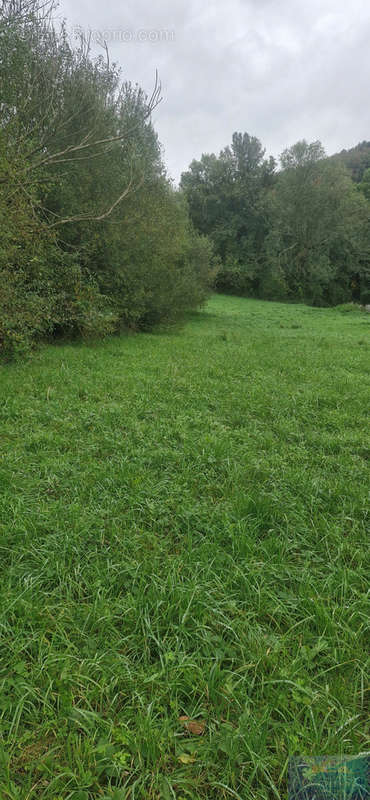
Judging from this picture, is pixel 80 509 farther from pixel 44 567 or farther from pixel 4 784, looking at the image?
pixel 4 784

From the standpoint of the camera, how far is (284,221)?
38.2 meters

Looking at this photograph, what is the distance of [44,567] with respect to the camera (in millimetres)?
2299

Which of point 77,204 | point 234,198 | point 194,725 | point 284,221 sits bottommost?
point 194,725

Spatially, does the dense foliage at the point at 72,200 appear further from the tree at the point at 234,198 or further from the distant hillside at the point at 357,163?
the distant hillside at the point at 357,163

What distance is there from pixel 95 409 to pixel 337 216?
4108 cm

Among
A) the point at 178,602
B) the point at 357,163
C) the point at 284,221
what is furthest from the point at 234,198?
the point at 178,602

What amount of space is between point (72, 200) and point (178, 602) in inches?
434

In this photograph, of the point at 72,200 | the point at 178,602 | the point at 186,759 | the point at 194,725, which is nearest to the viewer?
the point at 186,759

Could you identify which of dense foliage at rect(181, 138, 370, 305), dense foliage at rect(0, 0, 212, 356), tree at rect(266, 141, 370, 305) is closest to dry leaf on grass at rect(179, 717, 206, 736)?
dense foliage at rect(0, 0, 212, 356)

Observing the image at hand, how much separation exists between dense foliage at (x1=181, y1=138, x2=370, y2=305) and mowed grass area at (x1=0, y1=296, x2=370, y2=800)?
117 feet

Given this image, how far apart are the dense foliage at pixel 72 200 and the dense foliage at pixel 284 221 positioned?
1016 inches

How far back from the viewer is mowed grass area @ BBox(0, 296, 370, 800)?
1.38m

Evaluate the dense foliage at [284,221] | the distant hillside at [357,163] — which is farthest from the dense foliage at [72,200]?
the distant hillside at [357,163]

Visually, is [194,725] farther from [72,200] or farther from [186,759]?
[72,200]
